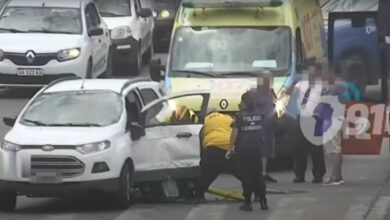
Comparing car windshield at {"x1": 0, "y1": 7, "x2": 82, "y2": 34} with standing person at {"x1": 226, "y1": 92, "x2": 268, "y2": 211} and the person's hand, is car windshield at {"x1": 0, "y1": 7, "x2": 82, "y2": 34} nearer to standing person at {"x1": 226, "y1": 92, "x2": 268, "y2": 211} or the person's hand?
the person's hand

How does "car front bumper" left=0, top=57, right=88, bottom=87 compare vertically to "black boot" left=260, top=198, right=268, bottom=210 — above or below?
above

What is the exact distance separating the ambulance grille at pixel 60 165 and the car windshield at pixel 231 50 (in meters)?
4.25

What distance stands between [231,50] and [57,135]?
460 cm

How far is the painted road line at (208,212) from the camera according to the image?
12.1 metres

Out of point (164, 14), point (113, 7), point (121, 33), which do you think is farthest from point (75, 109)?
point (164, 14)

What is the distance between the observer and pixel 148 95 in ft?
47.0

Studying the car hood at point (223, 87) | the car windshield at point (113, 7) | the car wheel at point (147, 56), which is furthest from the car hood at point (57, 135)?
the car wheel at point (147, 56)

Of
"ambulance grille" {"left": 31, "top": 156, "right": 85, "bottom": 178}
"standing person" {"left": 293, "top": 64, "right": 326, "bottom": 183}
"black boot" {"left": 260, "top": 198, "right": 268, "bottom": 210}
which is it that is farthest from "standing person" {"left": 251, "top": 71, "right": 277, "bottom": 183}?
"ambulance grille" {"left": 31, "top": 156, "right": 85, "bottom": 178}

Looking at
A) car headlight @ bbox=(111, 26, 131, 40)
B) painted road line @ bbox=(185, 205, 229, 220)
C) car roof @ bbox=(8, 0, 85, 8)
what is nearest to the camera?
painted road line @ bbox=(185, 205, 229, 220)

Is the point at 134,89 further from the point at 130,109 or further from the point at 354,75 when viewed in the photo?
the point at 354,75

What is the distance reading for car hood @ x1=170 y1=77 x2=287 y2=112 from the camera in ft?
49.8

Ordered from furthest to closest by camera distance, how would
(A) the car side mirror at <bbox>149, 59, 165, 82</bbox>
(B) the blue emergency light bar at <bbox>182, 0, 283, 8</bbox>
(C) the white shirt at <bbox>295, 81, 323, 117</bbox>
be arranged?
(A) the car side mirror at <bbox>149, 59, 165, 82</bbox>
(B) the blue emergency light bar at <bbox>182, 0, 283, 8</bbox>
(C) the white shirt at <bbox>295, 81, 323, 117</bbox>

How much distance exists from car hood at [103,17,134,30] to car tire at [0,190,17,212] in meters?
12.5

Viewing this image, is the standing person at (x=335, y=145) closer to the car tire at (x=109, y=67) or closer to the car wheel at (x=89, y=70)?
the car wheel at (x=89, y=70)
